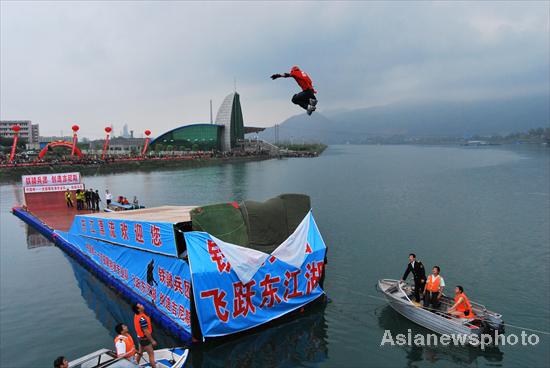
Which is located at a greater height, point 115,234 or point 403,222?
point 115,234

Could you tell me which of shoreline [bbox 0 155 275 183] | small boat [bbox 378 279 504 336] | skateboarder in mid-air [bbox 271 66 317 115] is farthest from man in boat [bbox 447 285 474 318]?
shoreline [bbox 0 155 275 183]

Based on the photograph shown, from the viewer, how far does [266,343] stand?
45.3ft

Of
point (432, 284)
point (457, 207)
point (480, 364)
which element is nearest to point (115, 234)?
point (432, 284)

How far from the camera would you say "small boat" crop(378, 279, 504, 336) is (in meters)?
13.5

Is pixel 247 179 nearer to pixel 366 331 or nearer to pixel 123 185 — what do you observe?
pixel 123 185

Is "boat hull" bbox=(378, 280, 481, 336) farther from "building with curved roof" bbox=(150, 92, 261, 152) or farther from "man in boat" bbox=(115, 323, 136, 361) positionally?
"building with curved roof" bbox=(150, 92, 261, 152)

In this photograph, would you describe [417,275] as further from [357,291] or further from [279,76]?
[279,76]

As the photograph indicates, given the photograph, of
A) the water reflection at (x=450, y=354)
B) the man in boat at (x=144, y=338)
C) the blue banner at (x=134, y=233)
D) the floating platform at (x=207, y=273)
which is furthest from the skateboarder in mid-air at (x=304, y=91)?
the water reflection at (x=450, y=354)

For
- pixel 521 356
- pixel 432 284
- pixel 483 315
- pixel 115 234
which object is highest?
pixel 115 234

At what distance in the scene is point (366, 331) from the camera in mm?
15188

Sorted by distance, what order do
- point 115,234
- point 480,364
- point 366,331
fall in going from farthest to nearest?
point 115,234 < point 366,331 < point 480,364

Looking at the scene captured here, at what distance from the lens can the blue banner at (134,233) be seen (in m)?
13.0

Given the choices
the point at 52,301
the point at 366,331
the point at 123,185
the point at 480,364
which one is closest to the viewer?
the point at 480,364

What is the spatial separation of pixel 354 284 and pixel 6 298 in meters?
18.2
